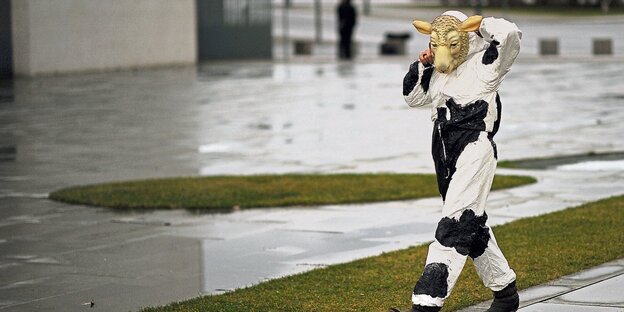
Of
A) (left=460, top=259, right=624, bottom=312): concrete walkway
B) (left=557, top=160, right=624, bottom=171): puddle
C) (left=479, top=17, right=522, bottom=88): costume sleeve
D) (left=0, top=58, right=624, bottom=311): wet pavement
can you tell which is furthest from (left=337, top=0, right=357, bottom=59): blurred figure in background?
(left=479, top=17, right=522, bottom=88): costume sleeve

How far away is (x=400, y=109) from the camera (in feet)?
81.1

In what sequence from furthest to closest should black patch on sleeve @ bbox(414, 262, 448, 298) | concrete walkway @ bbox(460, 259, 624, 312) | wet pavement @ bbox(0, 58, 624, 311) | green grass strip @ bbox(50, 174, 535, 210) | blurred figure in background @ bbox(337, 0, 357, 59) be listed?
blurred figure in background @ bbox(337, 0, 357, 59)
green grass strip @ bbox(50, 174, 535, 210)
wet pavement @ bbox(0, 58, 624, 311)
concrete walkway @ bbox(460, 259, 624, 312)
black patch on sleeve @ bbox(414, 262, 448, 298)

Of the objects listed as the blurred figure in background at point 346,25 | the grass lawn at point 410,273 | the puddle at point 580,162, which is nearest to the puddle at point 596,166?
the puddle at point 580,162

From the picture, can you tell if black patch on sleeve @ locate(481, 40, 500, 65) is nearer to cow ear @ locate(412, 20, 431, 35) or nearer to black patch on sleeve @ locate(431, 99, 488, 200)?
black patch on sleeve @ locate(431, 99, 488, 200)

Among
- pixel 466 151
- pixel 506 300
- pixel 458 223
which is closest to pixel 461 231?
pixel 458 223

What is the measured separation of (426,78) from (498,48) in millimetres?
475

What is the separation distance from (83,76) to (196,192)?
23407mm

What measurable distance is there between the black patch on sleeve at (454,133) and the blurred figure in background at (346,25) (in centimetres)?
3555

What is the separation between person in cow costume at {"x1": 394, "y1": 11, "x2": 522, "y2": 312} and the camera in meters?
7.14

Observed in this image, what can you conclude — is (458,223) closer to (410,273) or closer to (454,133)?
(454,133)

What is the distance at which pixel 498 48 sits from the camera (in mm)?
7230

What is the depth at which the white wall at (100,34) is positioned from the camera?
35.5 metres

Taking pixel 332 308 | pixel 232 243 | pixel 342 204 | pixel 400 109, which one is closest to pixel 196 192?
pixel 342 204

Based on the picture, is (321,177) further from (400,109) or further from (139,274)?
(400,109)
